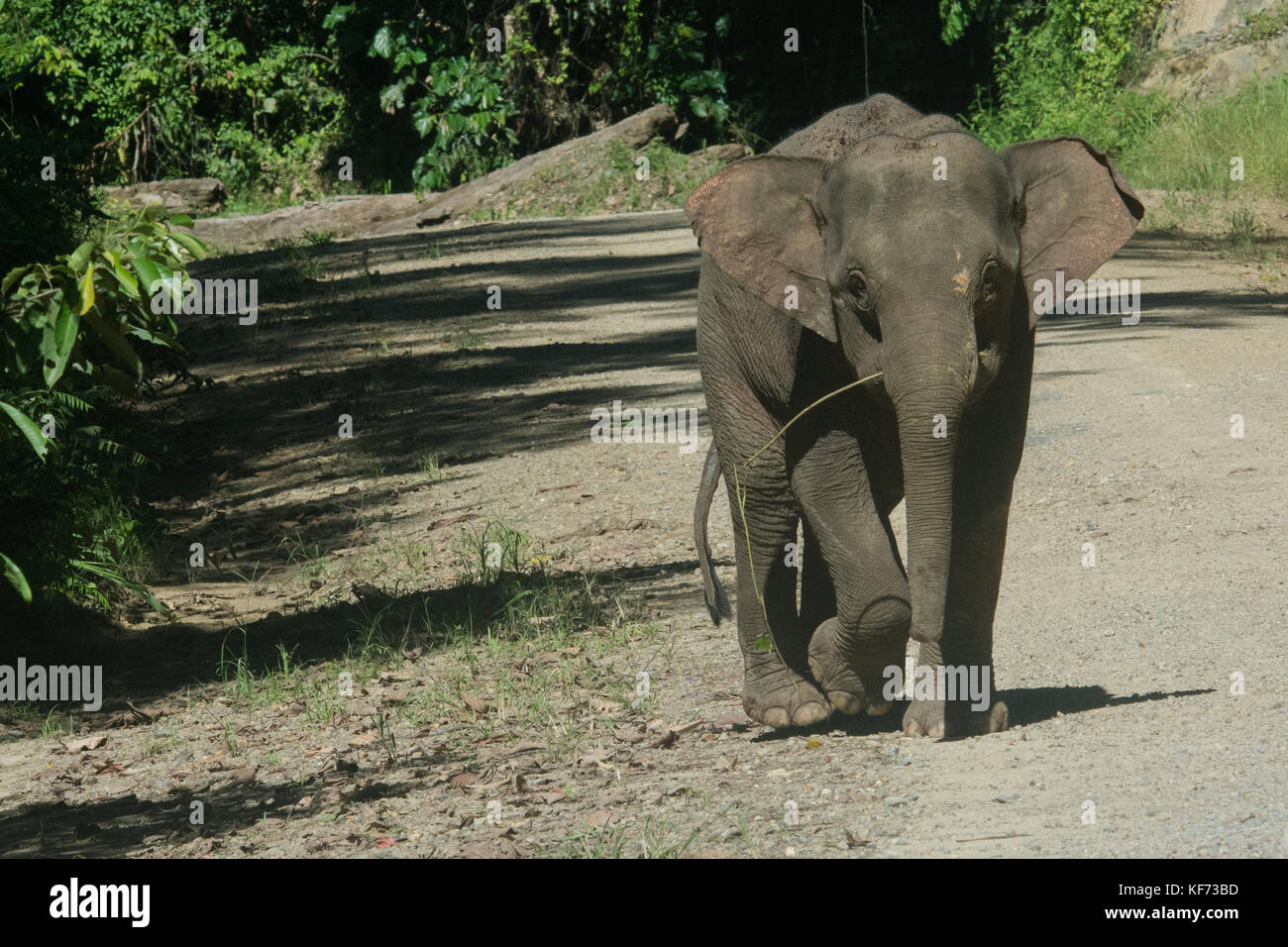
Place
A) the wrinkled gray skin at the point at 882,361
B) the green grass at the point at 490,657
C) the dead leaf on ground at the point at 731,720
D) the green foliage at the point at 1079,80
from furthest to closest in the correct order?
the green foliage at the point at 1079,80
the green grass at the point at 490,657
the dead leaf on ground at the point at 731,720
the wrinkled gray skin at the point at 882,361

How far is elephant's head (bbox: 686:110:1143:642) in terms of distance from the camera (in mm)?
5035

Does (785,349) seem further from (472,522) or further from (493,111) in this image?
(493,111)

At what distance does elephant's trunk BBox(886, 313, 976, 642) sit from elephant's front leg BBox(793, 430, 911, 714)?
1.38 ft

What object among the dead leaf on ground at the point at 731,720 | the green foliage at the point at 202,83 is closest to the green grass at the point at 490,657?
the dead leaf on ground at the point at 731,720

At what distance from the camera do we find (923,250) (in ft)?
16.6

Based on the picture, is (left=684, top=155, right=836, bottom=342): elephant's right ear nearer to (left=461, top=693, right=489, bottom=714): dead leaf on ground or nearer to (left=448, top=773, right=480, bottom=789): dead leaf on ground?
(left=448, top=773, right=480, bottom=789): dead leaf on ground

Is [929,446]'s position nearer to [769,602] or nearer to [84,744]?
[769,602]

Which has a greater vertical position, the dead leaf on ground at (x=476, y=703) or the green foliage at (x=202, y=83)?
the green foliage at (x=202, y=83)

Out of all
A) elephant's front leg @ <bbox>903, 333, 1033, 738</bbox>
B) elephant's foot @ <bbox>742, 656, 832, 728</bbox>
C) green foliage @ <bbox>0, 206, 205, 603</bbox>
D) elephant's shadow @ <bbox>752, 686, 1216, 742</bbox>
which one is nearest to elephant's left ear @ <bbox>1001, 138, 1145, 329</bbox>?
elephant's front leg @ <bbox>903, 333, 1033, 738</bbox>

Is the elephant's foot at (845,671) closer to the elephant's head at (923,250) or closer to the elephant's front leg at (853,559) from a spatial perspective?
the elephant's front leg at (853,559)

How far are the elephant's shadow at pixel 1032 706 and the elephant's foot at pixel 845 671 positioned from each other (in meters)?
0.17

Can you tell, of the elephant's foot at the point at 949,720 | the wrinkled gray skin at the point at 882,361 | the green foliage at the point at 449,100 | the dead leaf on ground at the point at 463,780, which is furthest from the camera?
the green foliage at the point at 449,100

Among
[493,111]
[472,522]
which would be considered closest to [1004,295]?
[472,522]

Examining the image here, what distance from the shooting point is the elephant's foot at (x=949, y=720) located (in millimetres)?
5797
